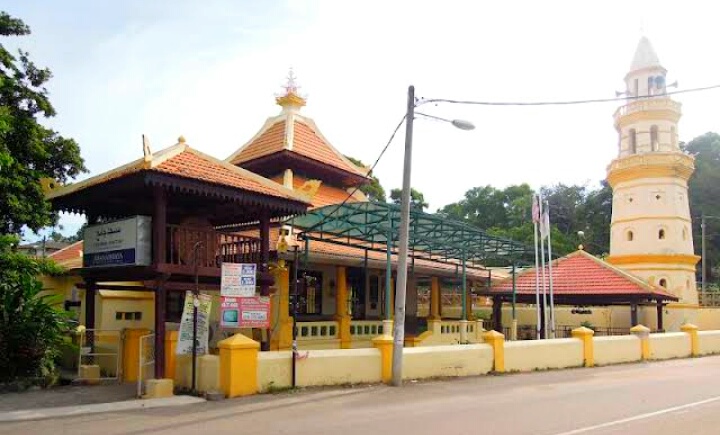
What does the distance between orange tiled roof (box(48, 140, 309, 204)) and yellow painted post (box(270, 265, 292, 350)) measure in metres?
3.38

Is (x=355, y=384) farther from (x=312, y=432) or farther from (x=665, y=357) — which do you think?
(x=665, y=357)

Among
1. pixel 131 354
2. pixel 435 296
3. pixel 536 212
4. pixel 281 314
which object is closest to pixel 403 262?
pixel 281 314

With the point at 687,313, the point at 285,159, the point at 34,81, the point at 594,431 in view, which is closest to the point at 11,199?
the point at 34,81

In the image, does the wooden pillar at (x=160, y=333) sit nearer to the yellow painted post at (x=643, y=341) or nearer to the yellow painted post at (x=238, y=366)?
the yellow painted post at (x=238, y=366)

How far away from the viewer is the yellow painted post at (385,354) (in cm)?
1336

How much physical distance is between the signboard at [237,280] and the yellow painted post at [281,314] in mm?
4352

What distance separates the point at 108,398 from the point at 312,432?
4.99 meters

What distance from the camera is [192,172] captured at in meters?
12.1

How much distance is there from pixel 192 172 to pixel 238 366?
142 inches

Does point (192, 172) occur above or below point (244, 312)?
above

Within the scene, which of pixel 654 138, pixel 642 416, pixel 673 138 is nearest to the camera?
pixel 642 416

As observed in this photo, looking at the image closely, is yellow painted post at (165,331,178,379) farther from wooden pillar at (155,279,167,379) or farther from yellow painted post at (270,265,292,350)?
yellow painted post at (270,265,292,350)

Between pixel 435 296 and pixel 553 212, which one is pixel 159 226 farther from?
pixel 553 212

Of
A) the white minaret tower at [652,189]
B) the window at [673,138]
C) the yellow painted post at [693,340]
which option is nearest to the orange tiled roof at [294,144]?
the yellow painted post at [693,340]
